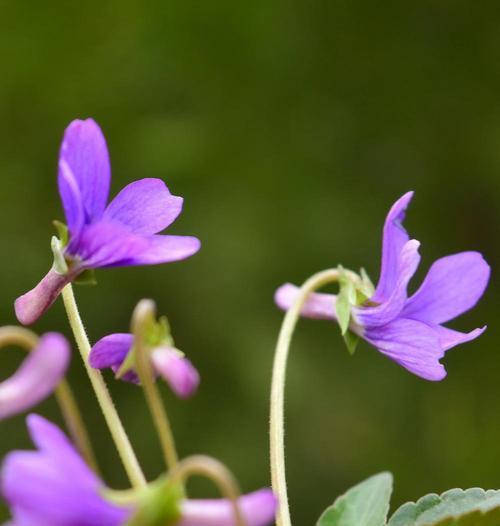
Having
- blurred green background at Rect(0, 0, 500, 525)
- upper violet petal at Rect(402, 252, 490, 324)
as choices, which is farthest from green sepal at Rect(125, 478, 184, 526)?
blurred green background at Rect(0, 0, 500, 525)

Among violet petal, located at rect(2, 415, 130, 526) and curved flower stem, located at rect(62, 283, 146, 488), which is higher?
violet petal, located at rect(2, 415, 130, 526)

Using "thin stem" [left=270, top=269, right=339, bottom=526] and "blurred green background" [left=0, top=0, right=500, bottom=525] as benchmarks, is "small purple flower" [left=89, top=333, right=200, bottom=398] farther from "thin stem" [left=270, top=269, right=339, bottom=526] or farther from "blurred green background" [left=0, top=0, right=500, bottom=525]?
"blurred green background" [left=0, top=0, right=500, bottom=525]

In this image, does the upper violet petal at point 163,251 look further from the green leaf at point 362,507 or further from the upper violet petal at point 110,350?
the green leaf at point 362,507

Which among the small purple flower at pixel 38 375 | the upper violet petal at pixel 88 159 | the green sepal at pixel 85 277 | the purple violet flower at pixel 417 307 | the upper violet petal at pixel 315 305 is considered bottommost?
the upper violet petal at pixel 315 305

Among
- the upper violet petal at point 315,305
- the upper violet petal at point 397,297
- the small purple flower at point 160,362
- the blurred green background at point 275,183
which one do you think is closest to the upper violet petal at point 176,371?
the small purple flower at point 160,362

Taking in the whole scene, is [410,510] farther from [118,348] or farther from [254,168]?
[254,168]

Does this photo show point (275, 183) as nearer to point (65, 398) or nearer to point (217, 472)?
point (65, 398)

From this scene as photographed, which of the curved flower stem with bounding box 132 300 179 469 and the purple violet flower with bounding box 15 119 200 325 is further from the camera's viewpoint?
the purple violet flower with bounding box 15 119 200 325
